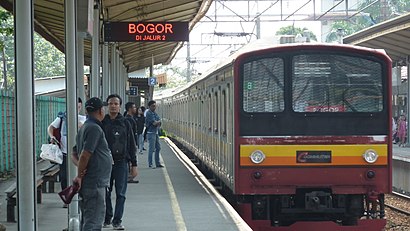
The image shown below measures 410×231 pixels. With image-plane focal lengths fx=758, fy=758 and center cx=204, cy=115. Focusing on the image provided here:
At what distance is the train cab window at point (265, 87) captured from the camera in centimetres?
1053

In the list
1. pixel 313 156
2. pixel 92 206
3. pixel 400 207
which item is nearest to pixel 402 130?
pixel 400 207

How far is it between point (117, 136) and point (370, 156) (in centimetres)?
357

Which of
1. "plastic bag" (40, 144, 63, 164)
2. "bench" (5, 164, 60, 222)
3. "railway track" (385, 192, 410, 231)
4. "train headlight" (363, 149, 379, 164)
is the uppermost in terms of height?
"plastic bag" (40, 144, 63, 164)

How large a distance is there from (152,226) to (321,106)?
2.86m

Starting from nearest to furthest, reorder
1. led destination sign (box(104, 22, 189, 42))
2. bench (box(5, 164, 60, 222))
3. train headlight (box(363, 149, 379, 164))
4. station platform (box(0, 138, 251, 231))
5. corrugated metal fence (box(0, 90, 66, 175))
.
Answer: station platform (box(0, 138, 251, 231)), bench (box(5, 164, 60, 222)), train headlight (box(363, 149, 379, 164)), led destination sign (box(104, 22, 189, 42)), corrugated metal fence (box(0, 90, 66, 175))

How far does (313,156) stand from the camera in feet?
34.4

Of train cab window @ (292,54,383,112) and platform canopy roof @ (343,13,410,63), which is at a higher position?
platform canopy roof @ (343,13,410,63)

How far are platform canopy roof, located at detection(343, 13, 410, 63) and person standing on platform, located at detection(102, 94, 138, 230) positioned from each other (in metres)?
11.1

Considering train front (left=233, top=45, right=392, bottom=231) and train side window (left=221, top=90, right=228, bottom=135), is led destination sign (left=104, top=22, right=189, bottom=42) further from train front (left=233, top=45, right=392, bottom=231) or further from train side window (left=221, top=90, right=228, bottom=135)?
train front (left=233, top=45, right=392, bottom=231)

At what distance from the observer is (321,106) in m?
10.6

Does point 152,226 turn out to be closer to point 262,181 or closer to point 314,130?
point 262,181

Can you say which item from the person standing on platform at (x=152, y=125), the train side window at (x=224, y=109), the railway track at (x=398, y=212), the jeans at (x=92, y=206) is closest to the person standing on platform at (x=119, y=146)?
the jeans at (x=92, y=206)

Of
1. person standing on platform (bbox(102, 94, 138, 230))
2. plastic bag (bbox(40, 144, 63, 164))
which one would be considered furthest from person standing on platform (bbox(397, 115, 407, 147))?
person standing on platform (bbox(102, 94, 138, 230))

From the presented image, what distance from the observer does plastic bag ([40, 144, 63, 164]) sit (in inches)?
408
